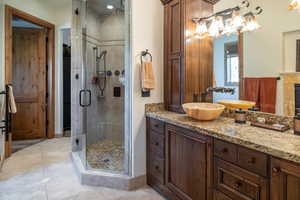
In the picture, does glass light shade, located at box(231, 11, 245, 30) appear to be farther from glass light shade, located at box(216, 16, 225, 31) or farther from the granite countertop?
the granite countertop

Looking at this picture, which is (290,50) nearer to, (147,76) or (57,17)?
(147,76)

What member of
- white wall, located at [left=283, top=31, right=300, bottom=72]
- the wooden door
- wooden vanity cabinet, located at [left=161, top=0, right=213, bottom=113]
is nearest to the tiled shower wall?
wooden vanity cabinet, located at [left=161, top=0, right=213, bottom=113]

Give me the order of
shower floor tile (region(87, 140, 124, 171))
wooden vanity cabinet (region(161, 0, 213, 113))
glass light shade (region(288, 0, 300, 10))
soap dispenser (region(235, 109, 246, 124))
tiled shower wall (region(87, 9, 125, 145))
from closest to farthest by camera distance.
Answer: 1. glass light shade (region(288, 0, 300, 10))
2. soap dispenser (region(235, 109, 246, 124))
3. wooden vanity cabinet (region(161, 0, 213, 113))
4. shower floor tile (region(87, 140, 124, 171))
5. tiled shower wall (region(87, 9, 125, 145))

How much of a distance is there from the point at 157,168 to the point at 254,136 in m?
1.25

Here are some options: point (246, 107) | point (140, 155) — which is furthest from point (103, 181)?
point (246, 107)

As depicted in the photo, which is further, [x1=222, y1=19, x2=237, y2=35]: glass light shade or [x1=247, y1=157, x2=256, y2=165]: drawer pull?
[x1=222, y1=19, x2=237, y2=35]: glass light shade

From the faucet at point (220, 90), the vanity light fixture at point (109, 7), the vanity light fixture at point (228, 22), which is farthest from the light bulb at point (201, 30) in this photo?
the vanity light fixture at point (109, 7)

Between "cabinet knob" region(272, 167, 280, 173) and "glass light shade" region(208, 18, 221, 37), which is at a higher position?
"glass light shade" region(208, 18, 221, 37)

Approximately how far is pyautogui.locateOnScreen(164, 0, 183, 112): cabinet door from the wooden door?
3.14 m

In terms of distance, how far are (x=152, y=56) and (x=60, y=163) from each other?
220 cm

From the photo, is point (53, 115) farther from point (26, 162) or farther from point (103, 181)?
point (103, 181)

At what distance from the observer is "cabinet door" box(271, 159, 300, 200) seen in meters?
1.09

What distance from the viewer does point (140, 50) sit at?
2.45 metres

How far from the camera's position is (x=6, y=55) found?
3332 millimetres
